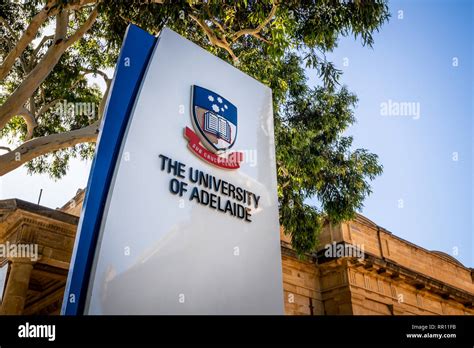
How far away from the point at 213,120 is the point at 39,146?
14.6 feet

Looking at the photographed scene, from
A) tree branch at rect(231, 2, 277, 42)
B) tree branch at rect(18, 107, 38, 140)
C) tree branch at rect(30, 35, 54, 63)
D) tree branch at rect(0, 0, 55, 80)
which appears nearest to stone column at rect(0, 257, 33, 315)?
tree branch at rect(18, 107, 38, 140)

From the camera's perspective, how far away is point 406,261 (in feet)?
59.0

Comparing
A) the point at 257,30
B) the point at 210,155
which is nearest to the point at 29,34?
the point at 257,30

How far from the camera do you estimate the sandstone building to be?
857 cm

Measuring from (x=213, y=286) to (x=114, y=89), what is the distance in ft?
7.06

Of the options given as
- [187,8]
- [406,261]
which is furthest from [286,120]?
[406,261]

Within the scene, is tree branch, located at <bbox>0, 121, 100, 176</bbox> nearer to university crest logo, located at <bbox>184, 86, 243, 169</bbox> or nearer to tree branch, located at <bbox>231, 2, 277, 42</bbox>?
tree branch, located at <bbox>231, 2, 277, 42</bbox>

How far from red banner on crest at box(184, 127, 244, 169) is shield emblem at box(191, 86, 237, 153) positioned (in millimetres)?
62

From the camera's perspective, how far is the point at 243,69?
9.32 metres

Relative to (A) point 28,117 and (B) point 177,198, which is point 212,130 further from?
(A) point 28,117

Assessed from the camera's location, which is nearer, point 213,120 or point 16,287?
point 213,120

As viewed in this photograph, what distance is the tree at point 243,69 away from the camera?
752 cm

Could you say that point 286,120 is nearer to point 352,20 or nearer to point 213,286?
point 352,20

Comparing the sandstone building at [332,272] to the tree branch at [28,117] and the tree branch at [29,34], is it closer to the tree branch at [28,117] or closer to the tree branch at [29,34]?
the tree branch at [28,117]
